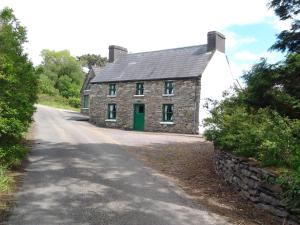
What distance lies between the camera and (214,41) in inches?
1232

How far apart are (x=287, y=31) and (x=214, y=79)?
1939 cm

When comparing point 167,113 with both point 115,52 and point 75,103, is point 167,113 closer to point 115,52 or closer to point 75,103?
point 115,52

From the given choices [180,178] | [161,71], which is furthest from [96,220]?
[161,71]

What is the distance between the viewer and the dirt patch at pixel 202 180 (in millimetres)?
7996

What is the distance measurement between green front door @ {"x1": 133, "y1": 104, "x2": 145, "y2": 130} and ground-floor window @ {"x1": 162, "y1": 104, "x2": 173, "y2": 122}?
94.4 inches

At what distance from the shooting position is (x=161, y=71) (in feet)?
108

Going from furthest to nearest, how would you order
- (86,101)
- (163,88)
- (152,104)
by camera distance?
(86,101)
(152,104)
(163,88)

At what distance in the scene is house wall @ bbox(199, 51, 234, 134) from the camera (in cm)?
2975

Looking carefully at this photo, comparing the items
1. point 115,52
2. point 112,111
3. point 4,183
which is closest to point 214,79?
point 112,111

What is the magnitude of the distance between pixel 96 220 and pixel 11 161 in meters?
5.00

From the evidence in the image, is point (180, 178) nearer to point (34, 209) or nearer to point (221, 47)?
point (34, 209)

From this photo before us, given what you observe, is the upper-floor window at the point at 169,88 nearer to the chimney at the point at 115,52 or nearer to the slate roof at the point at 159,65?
the slate roof at the point at 159,65

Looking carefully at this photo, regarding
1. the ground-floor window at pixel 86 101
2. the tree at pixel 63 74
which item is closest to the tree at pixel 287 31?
the ground-floor window at pixel 86 101

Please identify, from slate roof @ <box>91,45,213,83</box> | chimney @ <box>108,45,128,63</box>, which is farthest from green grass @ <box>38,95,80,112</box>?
slate roof @ <box>91,45,213,83</box>
